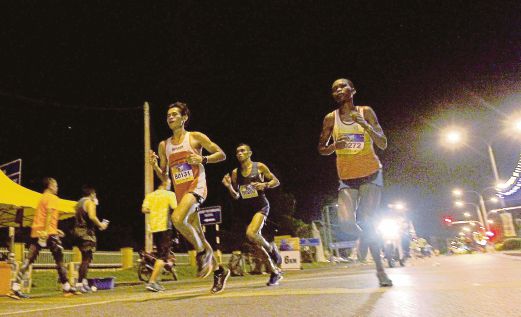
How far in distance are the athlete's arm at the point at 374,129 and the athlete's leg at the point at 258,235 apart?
124 inches

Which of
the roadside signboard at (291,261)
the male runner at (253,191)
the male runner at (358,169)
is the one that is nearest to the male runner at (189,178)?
the male runner at (358,169)

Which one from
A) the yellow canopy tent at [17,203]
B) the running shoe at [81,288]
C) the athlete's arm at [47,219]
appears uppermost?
the yellow canopy tent at [17,203]

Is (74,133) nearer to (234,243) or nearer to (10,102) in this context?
(10,102)

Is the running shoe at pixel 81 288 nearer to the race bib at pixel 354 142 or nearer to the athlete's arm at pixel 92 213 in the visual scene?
the athlete's arm at pixel 92 213

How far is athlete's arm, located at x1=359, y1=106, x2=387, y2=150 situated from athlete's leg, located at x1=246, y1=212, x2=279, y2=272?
10.4 feet

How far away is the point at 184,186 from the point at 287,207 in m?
36.5

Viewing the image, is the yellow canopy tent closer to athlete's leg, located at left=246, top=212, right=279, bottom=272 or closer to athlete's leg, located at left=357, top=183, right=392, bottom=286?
athlete's leg, located at left=246, top=212, right=279, bottom=272

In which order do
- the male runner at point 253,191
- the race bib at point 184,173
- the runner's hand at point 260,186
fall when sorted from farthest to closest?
the male runner at point 253,191, the runner's hand at point 260,186, the race bib at point 184,173

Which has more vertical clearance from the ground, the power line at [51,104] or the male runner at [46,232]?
the power line at [51,104]

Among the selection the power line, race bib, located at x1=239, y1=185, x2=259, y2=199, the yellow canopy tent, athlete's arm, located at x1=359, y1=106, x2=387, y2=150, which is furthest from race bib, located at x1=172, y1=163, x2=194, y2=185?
the power line

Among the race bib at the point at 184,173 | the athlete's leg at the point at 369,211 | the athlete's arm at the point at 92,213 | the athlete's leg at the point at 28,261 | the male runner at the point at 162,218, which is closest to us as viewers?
the athlete's leg at the point at 369,211

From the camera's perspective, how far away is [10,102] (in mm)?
22281

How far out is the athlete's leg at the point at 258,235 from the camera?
7695mm

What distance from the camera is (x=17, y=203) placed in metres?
12.5
